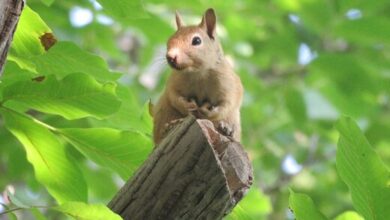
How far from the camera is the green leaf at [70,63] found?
2.89m

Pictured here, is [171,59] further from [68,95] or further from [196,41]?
[68,95]

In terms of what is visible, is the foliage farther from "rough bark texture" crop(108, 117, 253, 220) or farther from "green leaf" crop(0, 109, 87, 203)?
"rough bark texture" crop(108, 117, 253, 220)

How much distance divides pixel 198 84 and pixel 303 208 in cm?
133

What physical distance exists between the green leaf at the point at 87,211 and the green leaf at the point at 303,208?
2.12 ft

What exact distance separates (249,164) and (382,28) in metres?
2.10

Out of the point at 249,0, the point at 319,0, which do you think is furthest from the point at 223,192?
the point at 249,0

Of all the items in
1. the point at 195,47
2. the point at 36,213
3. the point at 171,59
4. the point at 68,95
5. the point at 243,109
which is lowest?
the point at 36,213

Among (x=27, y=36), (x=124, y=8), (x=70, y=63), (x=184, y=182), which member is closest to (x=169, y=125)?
(x=70, y=63)

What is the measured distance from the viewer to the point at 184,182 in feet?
7.85

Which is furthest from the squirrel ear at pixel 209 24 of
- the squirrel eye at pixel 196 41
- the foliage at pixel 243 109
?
the foliage at pixel 243 109

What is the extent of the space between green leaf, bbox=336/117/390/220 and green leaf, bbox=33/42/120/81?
2.91 ft

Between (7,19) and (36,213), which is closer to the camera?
(7,19)

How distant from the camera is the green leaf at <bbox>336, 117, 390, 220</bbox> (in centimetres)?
262

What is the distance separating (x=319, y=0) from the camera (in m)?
4.91
